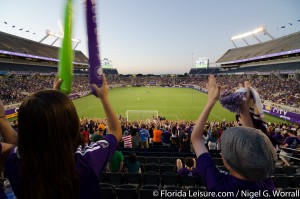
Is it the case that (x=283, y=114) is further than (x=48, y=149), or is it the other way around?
(x=283, y=114)

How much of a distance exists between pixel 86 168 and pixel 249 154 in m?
1.17

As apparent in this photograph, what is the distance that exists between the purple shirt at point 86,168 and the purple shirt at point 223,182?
2.59 ft

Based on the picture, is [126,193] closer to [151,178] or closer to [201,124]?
[151,178]

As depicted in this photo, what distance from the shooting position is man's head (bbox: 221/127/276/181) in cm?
161

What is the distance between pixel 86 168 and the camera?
5.63 ft

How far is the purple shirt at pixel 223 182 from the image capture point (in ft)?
5.52

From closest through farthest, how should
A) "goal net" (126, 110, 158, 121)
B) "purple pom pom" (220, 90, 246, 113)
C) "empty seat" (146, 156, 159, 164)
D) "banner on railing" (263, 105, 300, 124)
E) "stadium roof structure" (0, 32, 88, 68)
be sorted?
"purple pom pom" (220, 90, 246, 113) → "empty seat" (146, 156, 159, 164) → "banner on railing" (263, 105, 300, 124) → "goal net" (126, 110, 158, 121) → "stadium roof structure" (0, 32, 88, 68)

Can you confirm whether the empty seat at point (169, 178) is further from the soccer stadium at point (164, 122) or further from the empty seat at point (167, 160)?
the empty seat at point (167, 160)

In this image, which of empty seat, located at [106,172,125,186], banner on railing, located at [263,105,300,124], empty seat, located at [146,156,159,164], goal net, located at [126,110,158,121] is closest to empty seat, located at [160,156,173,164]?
empty seat, located at [146,156,159,164]

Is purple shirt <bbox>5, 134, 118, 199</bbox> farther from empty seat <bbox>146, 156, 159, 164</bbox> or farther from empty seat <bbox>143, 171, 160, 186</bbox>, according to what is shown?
empty seat <bbox>146, 156, 159, 164</bbox>

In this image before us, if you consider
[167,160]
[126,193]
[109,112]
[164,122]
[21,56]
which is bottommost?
[164,122]

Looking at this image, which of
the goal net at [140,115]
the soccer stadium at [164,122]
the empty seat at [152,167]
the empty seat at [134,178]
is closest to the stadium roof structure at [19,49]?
the soccer stadium at [164,122]

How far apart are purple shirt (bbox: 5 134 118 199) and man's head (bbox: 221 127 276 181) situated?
0.96 m

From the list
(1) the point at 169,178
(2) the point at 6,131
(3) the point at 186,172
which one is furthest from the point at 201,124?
(1) the point at 169,178
